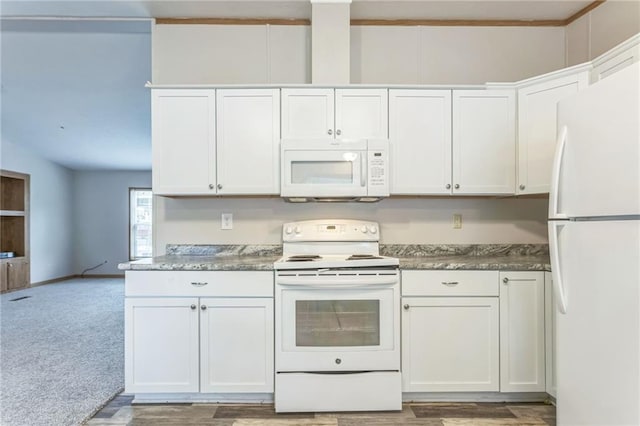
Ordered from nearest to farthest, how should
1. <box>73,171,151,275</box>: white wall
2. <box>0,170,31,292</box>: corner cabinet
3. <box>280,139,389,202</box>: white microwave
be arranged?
1. <box>280,139,389,202</box>: white microwave
2. <box>0,170,31,292</box>: corner cabinet
3. <box>73,171,151,275</box>: white wall

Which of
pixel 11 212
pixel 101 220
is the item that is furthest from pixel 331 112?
pixel 101 220

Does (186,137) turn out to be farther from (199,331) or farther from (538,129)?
(538,129)

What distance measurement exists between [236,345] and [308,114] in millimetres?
1580

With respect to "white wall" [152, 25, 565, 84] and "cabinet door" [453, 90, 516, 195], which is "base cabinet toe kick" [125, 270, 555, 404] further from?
"white wall" [152, 25, 565, 84]

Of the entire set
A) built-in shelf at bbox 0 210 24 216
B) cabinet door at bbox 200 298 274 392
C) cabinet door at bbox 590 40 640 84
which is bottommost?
cabinet door at bbox 200 298 274 392

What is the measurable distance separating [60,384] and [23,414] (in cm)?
37

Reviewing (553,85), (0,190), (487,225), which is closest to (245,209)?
(487,225)

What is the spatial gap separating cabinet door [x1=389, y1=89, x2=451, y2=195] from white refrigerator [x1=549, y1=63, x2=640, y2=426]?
2.77 feet

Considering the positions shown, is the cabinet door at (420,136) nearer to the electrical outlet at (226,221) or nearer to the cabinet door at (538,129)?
the cabinet door at (538,129)

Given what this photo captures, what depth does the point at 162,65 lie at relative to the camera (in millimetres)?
2848

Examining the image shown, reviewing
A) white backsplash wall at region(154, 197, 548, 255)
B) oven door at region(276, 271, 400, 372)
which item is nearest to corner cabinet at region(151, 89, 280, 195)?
white backsplash wall at region(154, 197, 548, 255)

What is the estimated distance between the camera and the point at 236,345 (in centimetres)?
221

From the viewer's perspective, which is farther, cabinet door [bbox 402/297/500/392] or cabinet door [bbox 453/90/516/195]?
cabinet door [bbox 453/90/516/195]

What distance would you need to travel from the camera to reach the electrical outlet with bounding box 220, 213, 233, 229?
9.29 feet
